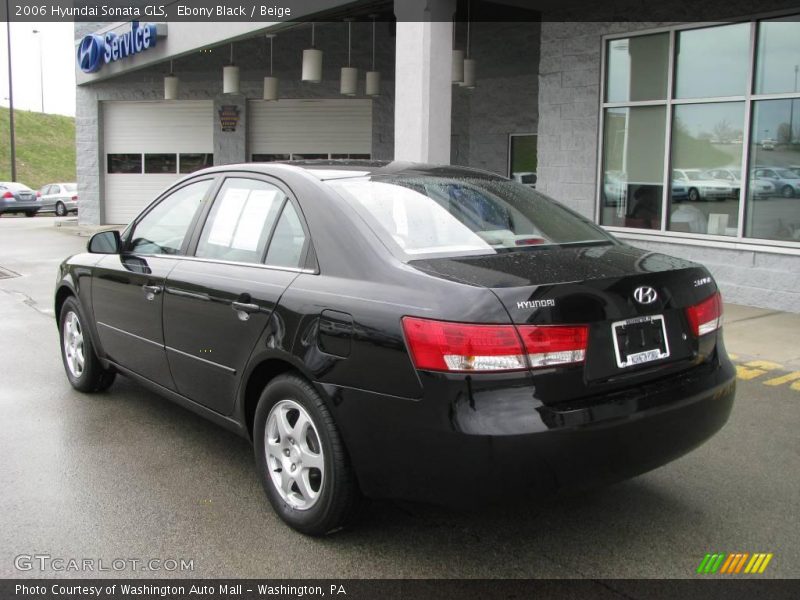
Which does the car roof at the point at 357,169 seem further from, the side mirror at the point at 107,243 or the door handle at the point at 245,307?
the side mirror at the point at 107,243

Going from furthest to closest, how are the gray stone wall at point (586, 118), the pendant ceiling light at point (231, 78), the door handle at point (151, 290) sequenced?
the pendant ceiling light at point (231, 78), the gray stone wall at point (586, 118), the door handle at point (151, 290)

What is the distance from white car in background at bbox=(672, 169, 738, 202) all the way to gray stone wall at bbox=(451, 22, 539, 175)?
6332 millimetres

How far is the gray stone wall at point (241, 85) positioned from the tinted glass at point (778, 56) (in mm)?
9266

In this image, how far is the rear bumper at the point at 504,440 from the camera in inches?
115

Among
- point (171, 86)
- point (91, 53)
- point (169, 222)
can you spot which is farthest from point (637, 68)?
point (91, 53)

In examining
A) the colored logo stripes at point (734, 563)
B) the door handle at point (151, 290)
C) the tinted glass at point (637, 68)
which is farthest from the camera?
the tinted glass at point (637, 68)

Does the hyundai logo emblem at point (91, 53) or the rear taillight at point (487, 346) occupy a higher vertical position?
the hyundai logo emblem at point (91, 53)

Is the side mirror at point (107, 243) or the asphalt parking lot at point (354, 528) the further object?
the side mirror at point (107, 243)

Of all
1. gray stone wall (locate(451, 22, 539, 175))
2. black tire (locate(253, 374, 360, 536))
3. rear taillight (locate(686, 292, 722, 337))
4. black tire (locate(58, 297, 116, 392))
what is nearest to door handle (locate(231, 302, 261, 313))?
black tire (locate(253, 374, 360, 536))

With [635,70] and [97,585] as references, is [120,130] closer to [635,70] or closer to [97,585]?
[635,70]

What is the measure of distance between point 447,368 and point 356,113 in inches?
766
